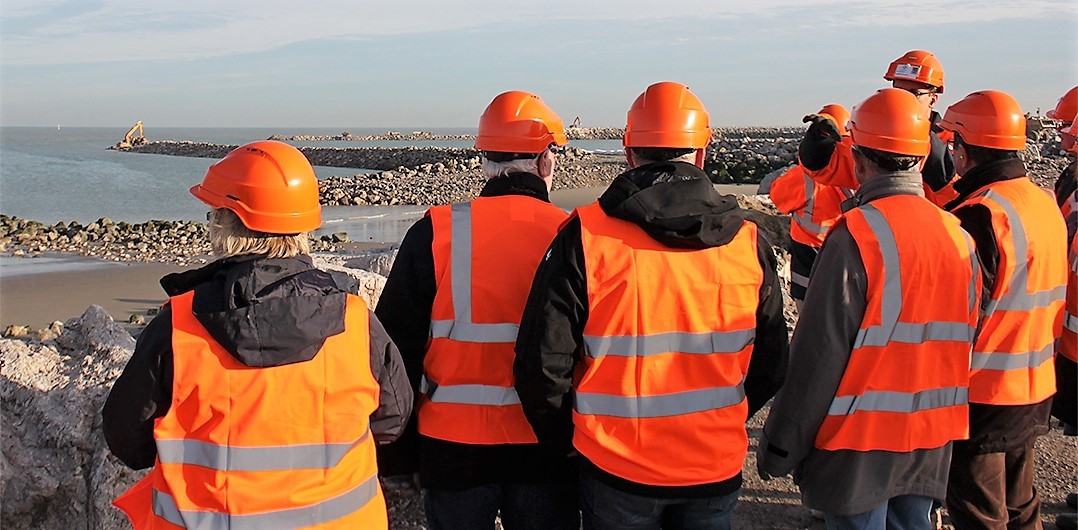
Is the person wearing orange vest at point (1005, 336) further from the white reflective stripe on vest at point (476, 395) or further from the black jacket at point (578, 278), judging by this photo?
the white reflective stripe on vest at point (476, 395)

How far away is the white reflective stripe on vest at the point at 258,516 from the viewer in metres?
2.49

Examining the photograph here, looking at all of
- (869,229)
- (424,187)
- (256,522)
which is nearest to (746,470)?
(869,229)

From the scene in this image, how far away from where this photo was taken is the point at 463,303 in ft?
9.82

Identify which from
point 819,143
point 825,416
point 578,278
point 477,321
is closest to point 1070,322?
point 819,143

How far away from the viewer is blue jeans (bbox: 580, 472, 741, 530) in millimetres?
2900

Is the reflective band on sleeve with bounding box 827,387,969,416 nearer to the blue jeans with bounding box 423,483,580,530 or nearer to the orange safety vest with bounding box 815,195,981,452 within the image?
the orange safety vest with bounding box 815,195,981,452

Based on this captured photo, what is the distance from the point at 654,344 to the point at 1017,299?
73.0 inches

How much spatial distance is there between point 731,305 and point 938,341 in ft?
2.83

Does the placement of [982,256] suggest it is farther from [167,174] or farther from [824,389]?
[167,174]

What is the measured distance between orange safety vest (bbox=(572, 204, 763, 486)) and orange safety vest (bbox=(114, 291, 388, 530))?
2.37 ft

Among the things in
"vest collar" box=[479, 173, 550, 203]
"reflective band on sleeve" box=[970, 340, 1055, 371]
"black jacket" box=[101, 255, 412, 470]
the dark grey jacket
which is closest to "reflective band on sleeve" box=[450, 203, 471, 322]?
"vest collar" box=[479, 173, 550, 203]

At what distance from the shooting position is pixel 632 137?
3.04 m

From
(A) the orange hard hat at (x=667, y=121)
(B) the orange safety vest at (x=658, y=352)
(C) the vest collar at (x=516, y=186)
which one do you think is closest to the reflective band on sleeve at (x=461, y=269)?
(C) the vest collar at (x=516, y=186)

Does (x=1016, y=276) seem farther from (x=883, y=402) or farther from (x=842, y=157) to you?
(x=842, y=157)
